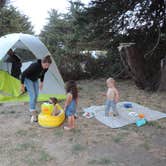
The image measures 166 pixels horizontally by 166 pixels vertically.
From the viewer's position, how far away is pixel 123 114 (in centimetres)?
467

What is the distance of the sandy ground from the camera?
293 cm

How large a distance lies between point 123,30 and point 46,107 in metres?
4.73

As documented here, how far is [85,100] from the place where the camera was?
Result: 5.92 metres

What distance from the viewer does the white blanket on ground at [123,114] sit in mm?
4270

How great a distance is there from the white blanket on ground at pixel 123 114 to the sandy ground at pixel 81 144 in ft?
0.49

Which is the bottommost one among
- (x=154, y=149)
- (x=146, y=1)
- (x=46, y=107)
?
(x=154, y=149)

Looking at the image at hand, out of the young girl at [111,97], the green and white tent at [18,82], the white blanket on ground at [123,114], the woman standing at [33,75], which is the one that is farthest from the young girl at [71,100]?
the green and white tent at [18,82]

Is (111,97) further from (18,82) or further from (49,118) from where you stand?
Result: (18,82)

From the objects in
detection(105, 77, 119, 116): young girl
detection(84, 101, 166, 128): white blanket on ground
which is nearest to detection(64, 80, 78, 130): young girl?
detection(84, 101, 166, 128): white blanket on ground

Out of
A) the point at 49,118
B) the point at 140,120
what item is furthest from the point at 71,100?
the point at 140,120

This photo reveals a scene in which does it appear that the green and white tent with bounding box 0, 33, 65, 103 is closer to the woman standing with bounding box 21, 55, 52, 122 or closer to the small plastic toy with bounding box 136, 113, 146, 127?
the woman standing with bounding box 21, 55, 52, 122

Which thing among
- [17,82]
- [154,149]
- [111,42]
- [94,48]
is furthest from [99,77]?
[154,149]

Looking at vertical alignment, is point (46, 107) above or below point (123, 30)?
below

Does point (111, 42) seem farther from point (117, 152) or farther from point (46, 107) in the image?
point (117, 152)
